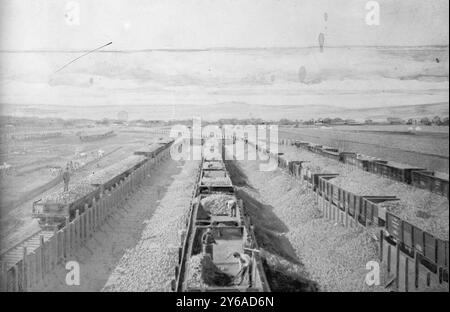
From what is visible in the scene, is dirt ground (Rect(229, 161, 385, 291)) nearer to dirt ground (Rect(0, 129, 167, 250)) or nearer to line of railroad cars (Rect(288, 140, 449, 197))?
line of railroad cars (Rect(288, 140, 449, 197))

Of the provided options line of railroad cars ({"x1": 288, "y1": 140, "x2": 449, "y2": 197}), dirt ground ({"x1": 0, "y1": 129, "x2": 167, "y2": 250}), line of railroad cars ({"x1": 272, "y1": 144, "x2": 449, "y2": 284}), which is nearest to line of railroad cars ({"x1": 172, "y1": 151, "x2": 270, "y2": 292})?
line of railroad cars ({"x1": 272, "y1": 144, "x2": 449, "y2": 284})

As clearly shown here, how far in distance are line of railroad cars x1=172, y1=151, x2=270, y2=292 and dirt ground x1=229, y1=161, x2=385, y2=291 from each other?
850mm

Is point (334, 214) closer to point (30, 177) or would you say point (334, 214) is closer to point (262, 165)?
point (262, 165)

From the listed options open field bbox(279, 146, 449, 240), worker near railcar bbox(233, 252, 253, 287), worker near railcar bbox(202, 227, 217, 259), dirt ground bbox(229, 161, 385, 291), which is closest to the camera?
worker near railcar bbox(233, 252, 253, 287)

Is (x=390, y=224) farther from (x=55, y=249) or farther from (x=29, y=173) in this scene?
(x=29, y=173)

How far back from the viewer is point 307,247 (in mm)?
11438

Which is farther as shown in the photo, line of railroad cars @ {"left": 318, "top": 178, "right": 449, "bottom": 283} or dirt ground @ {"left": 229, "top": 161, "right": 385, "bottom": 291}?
dirt ground @ {"left": 229, "top": 161, "right": 385, "bottom": 291}

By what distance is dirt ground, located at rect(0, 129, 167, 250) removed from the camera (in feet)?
40.3

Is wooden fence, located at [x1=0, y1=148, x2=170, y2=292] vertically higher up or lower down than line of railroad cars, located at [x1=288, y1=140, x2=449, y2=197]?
lower down

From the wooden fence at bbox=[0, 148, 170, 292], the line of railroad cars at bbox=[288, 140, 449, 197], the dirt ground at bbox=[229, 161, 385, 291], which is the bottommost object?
the dirt ground at bbox=[229, 161, 385, 291]

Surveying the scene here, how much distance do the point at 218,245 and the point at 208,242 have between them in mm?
363

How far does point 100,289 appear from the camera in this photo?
28.4 feet

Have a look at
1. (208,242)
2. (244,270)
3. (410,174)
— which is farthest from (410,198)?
(244,270)
